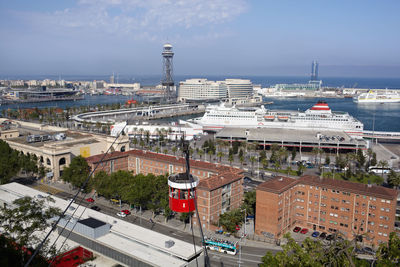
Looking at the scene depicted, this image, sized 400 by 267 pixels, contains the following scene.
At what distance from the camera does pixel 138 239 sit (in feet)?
32.9

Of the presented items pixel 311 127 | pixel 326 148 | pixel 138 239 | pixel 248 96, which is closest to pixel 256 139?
pixel 326 148

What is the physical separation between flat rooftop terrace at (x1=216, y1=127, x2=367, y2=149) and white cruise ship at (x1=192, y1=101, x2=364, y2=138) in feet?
10.5

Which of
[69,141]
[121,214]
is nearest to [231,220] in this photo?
[121,214]

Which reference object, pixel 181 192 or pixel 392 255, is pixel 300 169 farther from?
pixel 181 192

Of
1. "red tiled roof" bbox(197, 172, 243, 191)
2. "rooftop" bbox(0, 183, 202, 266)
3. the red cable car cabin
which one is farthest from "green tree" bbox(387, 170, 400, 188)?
the red cable car cabin

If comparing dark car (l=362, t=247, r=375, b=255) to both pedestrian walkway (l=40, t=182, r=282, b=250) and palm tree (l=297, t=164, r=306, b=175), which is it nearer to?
pedestrian walkway (l=40, t=182, r=282, b=250)

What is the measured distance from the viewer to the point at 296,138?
97.2 feet

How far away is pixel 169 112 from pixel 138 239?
50.0 metres

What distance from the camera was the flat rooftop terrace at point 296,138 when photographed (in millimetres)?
28066

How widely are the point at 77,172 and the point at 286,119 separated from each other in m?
26.9

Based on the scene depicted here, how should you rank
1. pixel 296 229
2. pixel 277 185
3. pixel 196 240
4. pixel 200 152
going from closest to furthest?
pixel 196 240
pixel 277 185
pixel 296 229
pixel 200 152

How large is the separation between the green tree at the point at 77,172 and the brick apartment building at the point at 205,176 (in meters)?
0.51

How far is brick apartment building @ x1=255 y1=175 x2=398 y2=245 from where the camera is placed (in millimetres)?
12719

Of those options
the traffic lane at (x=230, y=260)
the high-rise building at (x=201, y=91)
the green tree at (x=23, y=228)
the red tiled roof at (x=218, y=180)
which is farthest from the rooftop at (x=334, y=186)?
the high-rise building at (x=201, y=91)
